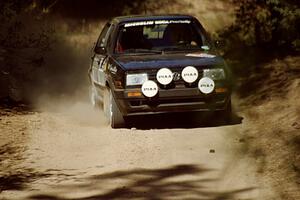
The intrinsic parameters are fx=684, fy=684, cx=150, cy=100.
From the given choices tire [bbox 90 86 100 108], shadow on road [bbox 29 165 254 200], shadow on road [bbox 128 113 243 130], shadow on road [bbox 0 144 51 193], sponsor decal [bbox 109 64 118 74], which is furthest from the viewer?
tire [bbox 90 86 100 108]

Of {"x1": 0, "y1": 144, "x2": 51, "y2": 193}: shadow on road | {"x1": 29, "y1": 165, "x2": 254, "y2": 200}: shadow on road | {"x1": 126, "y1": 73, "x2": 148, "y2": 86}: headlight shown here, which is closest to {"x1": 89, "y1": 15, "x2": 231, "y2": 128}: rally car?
{"x1": 126, "y1": 73, "x2": 148, "y2": 86}: headlight

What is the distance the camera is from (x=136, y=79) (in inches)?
382

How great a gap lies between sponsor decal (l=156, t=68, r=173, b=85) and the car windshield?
1047mm

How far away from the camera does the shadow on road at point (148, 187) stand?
21.4 ft

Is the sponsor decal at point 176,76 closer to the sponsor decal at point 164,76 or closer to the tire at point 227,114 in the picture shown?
the sponsor decal at point 164,76

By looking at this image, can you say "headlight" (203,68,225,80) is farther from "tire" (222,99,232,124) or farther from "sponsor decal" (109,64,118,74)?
"sponsor decal" (109,64,118,74)

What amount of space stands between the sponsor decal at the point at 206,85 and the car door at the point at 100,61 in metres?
1.75

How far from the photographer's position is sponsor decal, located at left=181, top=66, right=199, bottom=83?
9688 mm

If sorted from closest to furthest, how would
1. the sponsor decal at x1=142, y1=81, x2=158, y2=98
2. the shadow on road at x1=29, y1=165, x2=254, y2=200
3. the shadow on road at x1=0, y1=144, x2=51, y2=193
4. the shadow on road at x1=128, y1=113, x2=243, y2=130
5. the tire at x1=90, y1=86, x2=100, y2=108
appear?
the shadow on road at x1=29, y1=165, x2=254, y2=200
the shadow on road at x1=0, y1=144, x2=51, y2=193
the sponsor decal at x1=142, y1=81, x2=158, y2=98
the shadow on road at x1=128, y1=113, x2=243, y2=130
the tire at x1=90, y1=86, x2=100, y2=108

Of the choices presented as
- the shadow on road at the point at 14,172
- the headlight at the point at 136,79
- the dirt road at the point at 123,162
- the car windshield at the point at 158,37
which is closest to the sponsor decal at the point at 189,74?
the headlight at the point at 136,79

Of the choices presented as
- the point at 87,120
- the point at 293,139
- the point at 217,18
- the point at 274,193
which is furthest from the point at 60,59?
the point at 274,193

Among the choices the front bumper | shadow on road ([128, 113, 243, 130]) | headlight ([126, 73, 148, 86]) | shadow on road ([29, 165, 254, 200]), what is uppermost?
headlight ([126, 73, 148, 86])

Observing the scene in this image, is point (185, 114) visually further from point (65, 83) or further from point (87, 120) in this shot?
point (65, 83)

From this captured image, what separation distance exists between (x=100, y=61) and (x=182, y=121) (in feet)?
5.61
